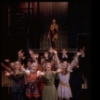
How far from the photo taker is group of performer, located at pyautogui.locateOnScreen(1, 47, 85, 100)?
17.3 feet

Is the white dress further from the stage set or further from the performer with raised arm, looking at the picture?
the performer with raised arm

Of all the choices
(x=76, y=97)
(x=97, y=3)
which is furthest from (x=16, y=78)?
(x=97, y=3)

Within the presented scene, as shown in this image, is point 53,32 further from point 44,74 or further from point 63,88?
point 63,88

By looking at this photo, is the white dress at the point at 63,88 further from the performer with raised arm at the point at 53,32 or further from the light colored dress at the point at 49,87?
the performer with raised arm at the point at 53,32

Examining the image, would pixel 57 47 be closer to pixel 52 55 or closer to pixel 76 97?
pixel 52 55

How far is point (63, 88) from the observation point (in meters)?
5.33

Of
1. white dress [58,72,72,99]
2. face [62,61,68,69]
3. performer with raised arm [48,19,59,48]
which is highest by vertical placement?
performer with raised arm [48,19,59,48]

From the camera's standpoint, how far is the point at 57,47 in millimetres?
5355

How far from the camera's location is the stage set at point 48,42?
5.32 m

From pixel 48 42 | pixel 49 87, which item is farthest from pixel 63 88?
pixel 48 42

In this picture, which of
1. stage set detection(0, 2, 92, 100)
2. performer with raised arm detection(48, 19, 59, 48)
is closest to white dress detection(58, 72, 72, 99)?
stage set detection(0, 2, 92, 100)

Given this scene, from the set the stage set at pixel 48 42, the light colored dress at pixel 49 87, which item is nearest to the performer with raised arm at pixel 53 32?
the stage set at pixel 48 42

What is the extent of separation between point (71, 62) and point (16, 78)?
1.67 ft

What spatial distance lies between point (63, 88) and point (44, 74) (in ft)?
0.73
